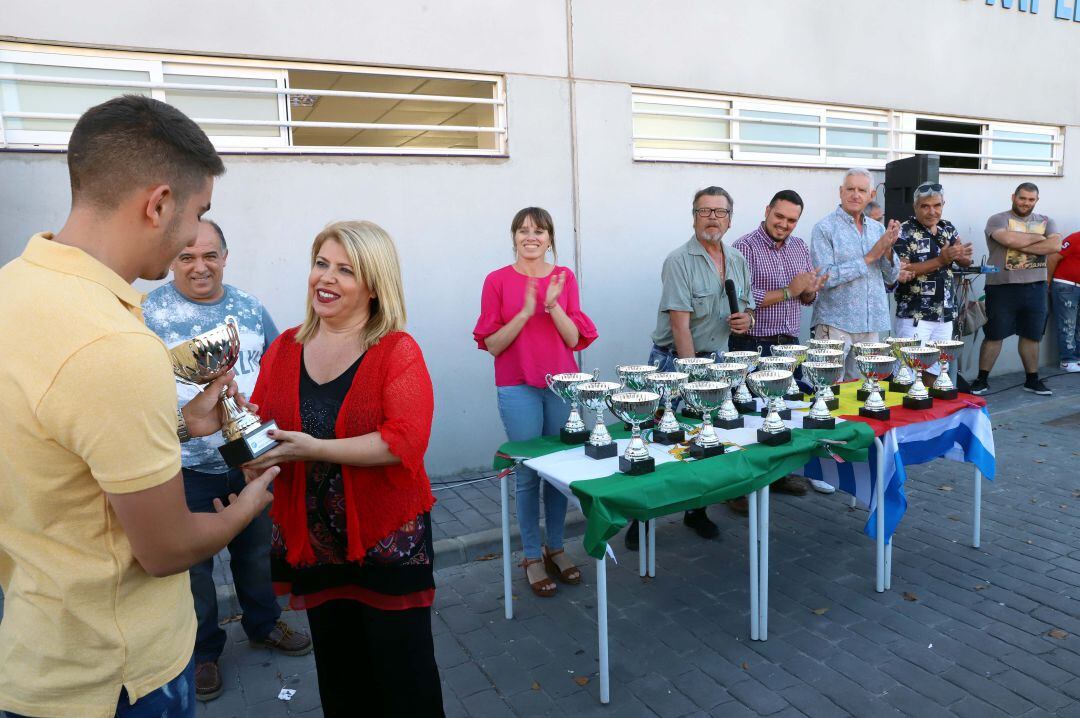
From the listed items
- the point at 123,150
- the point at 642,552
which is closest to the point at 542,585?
the point at 642,552

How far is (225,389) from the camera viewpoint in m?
1.84

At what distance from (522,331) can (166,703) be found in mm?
2489

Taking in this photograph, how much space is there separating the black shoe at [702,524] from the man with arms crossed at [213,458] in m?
2.35

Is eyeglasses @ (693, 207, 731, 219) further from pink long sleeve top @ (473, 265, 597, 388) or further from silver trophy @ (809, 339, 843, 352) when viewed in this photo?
pink long sleeve top @ (473, 265, 597, 388)

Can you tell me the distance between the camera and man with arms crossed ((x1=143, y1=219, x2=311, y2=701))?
2826 millimetres

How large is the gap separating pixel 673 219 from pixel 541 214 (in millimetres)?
2732

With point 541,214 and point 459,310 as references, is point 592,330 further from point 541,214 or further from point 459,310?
point 459,310

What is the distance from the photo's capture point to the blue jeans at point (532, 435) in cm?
362

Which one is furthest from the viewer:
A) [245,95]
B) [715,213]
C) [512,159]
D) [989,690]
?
[512,159]

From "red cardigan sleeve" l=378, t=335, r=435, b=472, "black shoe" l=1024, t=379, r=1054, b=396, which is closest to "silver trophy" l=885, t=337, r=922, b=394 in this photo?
"red cardigan sleeve" l=378, t=335, r=435, b=472

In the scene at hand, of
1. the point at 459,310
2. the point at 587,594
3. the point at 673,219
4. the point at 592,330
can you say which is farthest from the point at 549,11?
the point at 587,594

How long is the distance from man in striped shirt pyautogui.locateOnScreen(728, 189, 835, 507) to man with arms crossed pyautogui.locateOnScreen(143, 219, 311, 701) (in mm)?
2944

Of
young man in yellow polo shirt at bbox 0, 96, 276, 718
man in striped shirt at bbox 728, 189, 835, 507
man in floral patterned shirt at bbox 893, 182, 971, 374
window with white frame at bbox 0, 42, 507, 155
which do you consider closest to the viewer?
young man in yellow polo shirt at bbox 0, 96, 276, 718

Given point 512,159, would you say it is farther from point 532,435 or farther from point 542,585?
point 542,585
